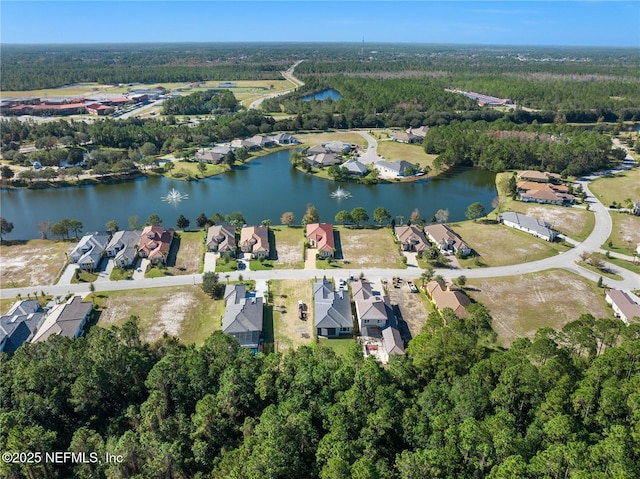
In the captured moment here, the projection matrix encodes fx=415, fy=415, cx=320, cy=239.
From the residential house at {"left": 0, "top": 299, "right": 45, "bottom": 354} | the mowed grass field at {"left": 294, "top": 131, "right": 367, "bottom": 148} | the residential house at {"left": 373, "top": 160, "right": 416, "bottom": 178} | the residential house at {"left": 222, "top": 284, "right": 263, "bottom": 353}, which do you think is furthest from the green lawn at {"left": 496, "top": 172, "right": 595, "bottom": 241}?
the residential house at {"left": 0, "top": 299, "right": 45, "bottom": 354}

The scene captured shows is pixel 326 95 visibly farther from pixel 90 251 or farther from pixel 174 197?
pixel 90 251

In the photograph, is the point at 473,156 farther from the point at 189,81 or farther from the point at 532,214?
the point at 189,81

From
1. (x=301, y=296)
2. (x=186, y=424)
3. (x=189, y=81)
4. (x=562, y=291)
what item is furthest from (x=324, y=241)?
(x=189, y=81)

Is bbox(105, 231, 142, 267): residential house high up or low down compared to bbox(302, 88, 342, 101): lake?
down

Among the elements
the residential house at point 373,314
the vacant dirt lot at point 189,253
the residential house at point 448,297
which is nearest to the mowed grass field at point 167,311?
the vacant dirt lot at point 189,253

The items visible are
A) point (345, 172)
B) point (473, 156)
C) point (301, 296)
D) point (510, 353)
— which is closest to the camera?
point (510, 353)

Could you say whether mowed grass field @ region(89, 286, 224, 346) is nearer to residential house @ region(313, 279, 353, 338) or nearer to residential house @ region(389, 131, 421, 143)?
residential house @ region(313, 279, 353, 338)
